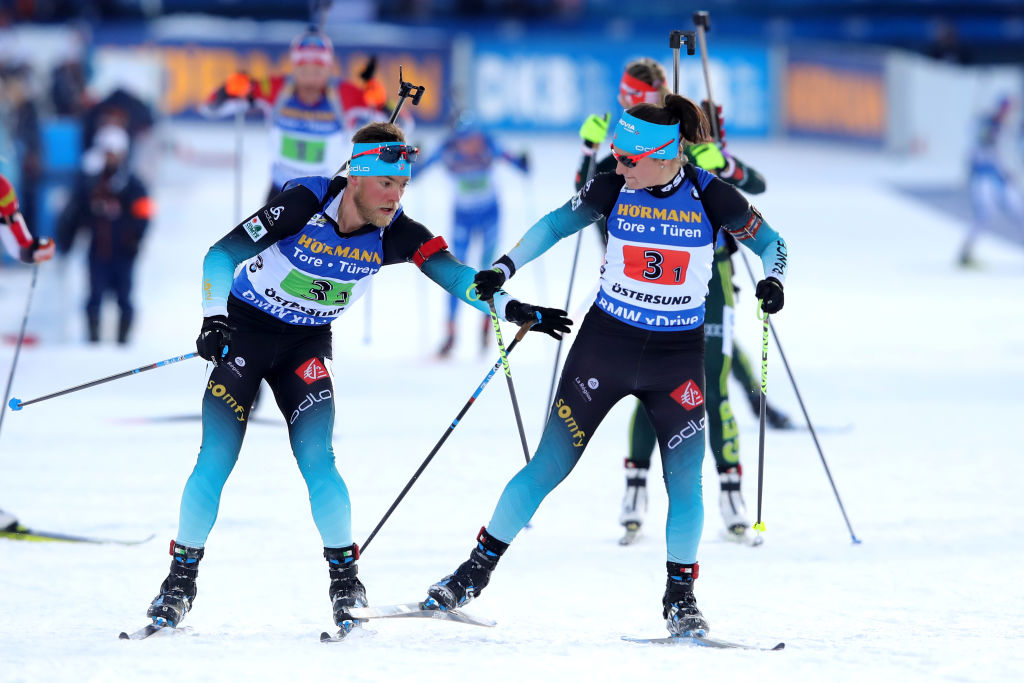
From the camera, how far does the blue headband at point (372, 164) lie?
4.56 meters

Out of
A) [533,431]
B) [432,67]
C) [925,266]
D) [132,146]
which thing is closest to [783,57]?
[432,67]

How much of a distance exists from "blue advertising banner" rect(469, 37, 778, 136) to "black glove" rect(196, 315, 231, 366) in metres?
20.1

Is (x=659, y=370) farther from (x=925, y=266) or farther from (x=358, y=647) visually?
(x=925, y=266)

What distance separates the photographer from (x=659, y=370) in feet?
15.2

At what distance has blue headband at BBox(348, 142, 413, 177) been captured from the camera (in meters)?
4.56

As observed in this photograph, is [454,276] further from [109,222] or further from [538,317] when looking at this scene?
[109,222]

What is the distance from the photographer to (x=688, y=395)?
4.63 metres

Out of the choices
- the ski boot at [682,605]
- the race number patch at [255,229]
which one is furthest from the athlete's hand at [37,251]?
the ski boot at [682,605]

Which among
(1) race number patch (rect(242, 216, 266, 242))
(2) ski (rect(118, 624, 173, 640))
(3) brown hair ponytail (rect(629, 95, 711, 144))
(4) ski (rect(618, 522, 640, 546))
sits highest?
(3) brown hair ponytail (rect(629, 95, 711, 144))

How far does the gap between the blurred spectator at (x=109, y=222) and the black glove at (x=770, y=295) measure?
8.59m

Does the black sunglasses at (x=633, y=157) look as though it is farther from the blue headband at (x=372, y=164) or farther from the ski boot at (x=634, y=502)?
the ski boot at (x=634, y=502)

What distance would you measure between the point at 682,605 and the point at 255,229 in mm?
1882

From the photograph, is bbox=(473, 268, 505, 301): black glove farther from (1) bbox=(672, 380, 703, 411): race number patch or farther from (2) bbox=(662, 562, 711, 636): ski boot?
(2) bbox=(662, 562, 711, 636): ski boot

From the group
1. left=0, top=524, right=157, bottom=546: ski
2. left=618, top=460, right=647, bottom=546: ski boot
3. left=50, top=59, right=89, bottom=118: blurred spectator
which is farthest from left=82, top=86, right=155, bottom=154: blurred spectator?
left=618, top=460, right=647, bottom=546: ski boot
